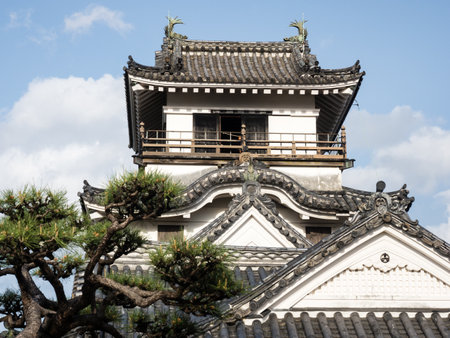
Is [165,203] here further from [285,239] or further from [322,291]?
[285,239]

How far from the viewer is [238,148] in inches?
938

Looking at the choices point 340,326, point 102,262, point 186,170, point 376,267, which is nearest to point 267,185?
point 186,170

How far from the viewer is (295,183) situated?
71.4 ft

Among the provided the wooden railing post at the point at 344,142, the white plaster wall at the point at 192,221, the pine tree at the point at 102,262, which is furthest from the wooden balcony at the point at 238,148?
the pine tree at the point at 102,262

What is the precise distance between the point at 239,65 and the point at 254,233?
980 cm

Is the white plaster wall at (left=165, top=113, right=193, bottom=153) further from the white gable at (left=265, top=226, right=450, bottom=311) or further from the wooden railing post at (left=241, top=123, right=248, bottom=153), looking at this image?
the white gable at (left=265, top=226, right=450, bottom=311)

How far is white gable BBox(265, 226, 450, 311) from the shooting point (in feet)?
37.1

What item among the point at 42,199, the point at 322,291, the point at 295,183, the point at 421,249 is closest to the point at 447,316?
the point at 421,249

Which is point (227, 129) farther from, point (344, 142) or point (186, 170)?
point (344, 142)

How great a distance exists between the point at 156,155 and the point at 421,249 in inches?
511

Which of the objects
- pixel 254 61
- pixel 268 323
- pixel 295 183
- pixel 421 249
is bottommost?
pixel 268 323

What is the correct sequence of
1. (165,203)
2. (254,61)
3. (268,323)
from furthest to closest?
(254,61) < (268,323) < (165,203)

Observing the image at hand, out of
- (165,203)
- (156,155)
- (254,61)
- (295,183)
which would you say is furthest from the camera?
(254,61)

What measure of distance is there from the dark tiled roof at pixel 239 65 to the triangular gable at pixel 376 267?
12956 mm
